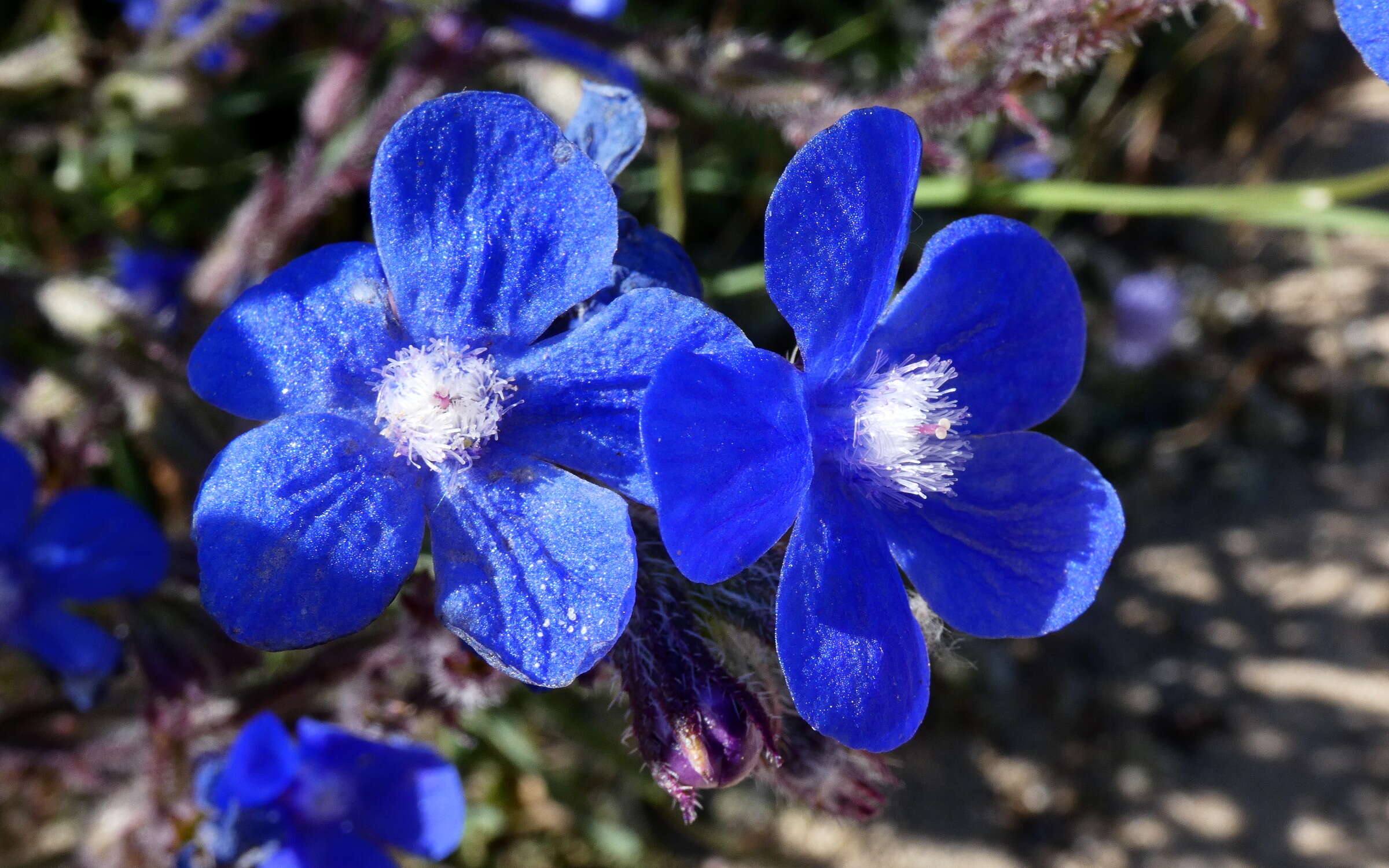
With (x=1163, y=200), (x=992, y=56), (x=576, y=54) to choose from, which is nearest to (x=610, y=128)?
(x=992, y=56)

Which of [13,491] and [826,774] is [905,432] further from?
[13,491]

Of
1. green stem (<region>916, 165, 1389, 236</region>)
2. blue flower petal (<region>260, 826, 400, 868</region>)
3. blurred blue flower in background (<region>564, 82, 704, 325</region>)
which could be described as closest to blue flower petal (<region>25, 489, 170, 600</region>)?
blue flower petal (<region>260, 826, 400, 868</region>)

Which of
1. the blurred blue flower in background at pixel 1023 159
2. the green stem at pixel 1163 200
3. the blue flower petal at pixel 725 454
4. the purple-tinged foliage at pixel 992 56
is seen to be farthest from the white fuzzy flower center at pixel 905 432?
the blurred blue flower in background at pixel 1023 159

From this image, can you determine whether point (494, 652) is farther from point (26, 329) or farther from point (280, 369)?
point (26, 329)

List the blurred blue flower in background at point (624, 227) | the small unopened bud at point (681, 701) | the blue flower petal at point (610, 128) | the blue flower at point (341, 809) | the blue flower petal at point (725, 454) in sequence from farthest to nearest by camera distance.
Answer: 1. the blue flower at point (341, 809)
2. the blue flower petal at point (610, 128)
3. the blurred blue flower in background at point (624, 227)
4. the small unopened bud at point (681, 701)
5. the blue flower petal at point (725, 454)

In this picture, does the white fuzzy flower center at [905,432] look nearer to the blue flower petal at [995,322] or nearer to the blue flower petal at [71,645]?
the blue flower petal at [995,322]

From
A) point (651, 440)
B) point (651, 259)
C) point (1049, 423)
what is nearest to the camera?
point (651, 440)

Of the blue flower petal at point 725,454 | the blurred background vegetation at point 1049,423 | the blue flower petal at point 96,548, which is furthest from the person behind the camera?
the blurred background vegetation at point 1049,423
